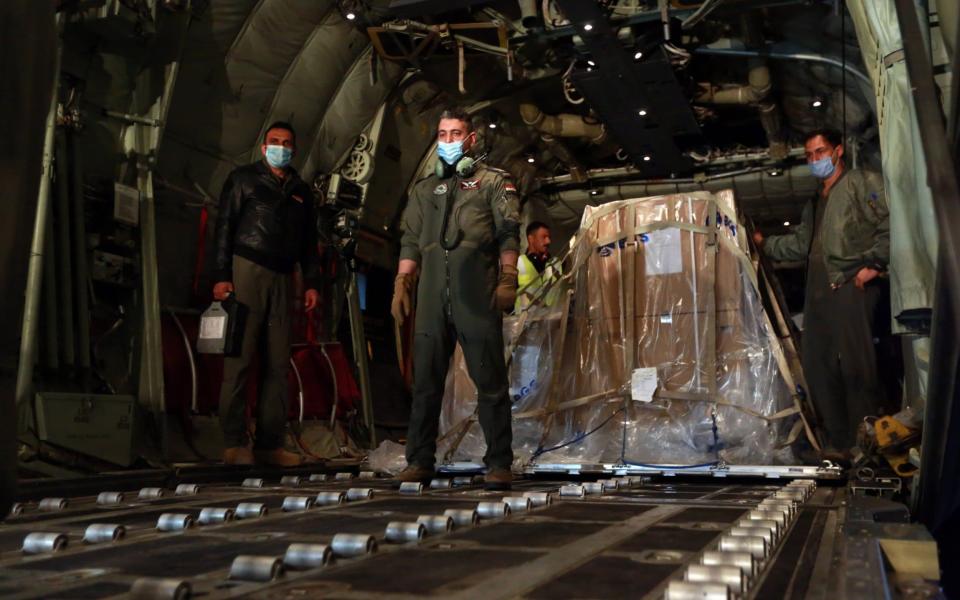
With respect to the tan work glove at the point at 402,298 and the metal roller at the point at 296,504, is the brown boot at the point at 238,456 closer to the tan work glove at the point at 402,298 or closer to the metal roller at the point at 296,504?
the tan work glove at the point at 402,298

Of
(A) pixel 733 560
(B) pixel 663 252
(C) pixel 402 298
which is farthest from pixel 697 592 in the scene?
(B) pixel 663 252

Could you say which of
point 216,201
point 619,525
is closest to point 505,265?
point 619,525

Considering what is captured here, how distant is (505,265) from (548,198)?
7818 mm

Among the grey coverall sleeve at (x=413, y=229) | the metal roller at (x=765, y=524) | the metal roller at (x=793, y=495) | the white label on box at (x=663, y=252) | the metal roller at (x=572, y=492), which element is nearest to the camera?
the metal roller at (x=765, y=524)

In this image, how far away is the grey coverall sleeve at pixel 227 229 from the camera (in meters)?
5.14

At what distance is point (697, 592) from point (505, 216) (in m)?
3.30

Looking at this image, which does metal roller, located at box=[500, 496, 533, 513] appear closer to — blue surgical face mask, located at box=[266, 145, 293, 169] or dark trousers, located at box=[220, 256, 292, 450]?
dark trousers, located at box=[220, 256, 292, 450]

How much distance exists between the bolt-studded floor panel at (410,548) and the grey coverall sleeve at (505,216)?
1625 mm

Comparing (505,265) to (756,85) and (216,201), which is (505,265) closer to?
(216,201)

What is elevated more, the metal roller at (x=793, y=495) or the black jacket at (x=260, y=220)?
the black jacket at (x=260, y=220)

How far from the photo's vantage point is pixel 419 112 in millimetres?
8898

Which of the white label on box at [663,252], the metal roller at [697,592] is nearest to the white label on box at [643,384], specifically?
the white label on box at [663,252]

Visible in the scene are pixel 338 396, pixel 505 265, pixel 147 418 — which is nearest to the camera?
pixel 505 265

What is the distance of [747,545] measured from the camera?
1.79m
